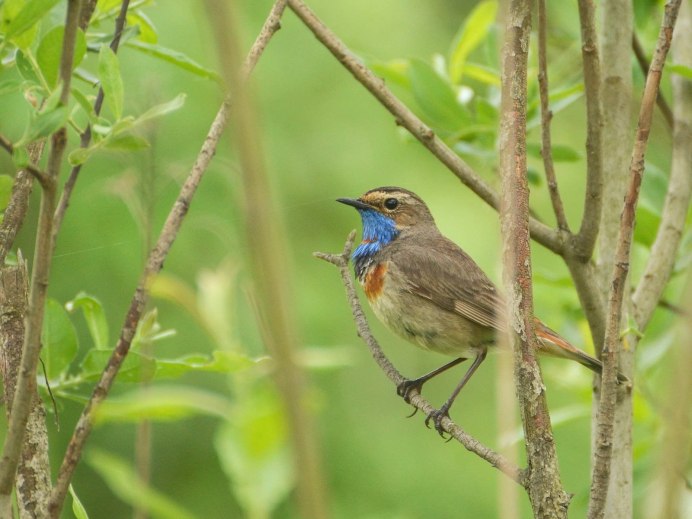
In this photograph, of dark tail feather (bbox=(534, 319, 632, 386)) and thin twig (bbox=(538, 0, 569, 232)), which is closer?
thin twig (bbox=(538, 0, 569, 232))

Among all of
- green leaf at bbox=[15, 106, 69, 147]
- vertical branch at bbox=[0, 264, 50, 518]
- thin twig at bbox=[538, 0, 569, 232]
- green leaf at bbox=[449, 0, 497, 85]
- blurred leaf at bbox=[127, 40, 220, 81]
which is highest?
green leaf at bbox=[449, 0, 497, 85]

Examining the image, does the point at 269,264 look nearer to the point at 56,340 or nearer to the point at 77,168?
the point at 77,168

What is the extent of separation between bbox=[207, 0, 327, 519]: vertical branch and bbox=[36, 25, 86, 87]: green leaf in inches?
42.9

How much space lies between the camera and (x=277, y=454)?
Answer: 155 cm

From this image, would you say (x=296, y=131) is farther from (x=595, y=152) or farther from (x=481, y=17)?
(x=595, y=152)

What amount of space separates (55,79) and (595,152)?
1555 millimetres

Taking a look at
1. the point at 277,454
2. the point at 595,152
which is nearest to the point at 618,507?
the point at 595,152

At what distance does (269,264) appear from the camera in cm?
90

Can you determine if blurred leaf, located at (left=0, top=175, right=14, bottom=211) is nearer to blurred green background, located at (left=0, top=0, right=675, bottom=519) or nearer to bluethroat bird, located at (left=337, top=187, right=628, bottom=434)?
blurred green background, located at (left=0, top=0, right=675, bottom=519)

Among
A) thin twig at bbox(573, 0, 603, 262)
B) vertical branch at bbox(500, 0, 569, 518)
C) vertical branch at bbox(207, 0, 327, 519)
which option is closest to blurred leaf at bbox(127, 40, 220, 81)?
vertical branch at bbox(500, 0, 569, 518)

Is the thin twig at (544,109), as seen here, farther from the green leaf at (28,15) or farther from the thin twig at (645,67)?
the green leaf at (28,15)

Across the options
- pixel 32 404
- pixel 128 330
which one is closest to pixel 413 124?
pixel 128 330

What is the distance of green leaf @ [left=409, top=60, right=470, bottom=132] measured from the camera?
11.9 ft

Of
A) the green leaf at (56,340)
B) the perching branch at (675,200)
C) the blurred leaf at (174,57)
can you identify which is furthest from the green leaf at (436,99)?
the green leaf at (56,340)
